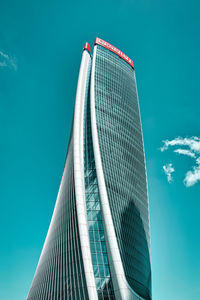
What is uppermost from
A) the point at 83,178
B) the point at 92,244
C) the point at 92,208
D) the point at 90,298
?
the point at 83,178

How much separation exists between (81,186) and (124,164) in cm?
1355

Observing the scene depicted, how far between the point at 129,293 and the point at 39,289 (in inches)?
573

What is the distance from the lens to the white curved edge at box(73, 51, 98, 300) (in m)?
29.1

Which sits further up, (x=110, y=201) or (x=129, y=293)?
(x=110, y=201)

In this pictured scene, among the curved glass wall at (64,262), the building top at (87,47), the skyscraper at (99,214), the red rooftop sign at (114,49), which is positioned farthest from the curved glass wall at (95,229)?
the red rooftop sign at (114,49)

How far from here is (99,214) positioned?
3519 cm

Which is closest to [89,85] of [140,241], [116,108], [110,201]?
[116,108]

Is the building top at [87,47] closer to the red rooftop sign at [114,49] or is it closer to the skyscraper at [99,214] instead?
the red rooftop sign at [114,49]

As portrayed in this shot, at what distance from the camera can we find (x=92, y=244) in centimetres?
3259

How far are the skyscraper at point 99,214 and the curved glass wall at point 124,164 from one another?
18cm

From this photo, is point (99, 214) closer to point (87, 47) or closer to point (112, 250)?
point (112, 250)

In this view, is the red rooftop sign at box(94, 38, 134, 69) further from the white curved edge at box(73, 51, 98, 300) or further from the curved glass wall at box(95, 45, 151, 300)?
the white curved edge at box(73, 51, 98, 300)

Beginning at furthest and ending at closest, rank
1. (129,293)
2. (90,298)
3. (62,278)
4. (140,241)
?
(140,241) → (62,278) → (129,293) → (90,298)

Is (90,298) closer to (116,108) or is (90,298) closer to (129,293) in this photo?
(129,293)
